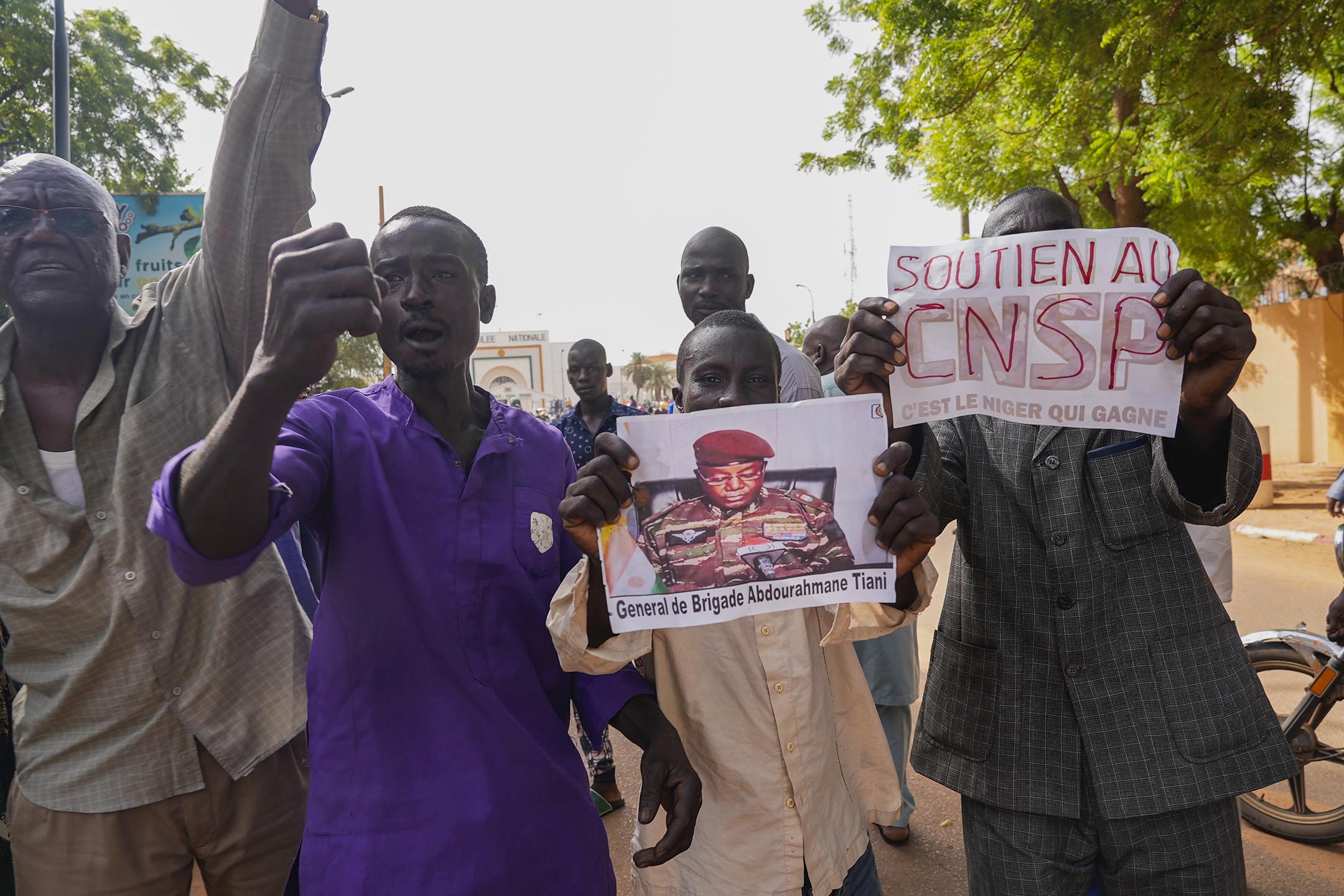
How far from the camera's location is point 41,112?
44.6ft

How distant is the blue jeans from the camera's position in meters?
1.88

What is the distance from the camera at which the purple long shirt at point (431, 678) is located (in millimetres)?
1597

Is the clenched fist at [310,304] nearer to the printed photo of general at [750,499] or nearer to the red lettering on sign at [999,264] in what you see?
the printed photo of general at [750,499]

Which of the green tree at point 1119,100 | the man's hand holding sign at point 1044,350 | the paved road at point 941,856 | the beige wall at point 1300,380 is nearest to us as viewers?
the man's hand holding sign at point 1044,350

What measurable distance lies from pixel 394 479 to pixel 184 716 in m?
0.87

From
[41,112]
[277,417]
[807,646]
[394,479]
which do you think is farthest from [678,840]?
[41,112]

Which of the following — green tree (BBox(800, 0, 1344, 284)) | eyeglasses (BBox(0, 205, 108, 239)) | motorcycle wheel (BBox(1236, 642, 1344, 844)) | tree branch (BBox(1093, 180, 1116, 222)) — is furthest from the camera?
tree branch (BBox(1093, 180, 1116, 222))

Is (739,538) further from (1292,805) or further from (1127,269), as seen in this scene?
(1292,805)

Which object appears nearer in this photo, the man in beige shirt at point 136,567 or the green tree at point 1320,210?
the man in beige shirt at point 136,567

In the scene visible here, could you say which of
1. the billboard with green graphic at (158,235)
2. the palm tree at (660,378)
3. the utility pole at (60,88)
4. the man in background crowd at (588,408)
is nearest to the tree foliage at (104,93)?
the billboard with green graphic at (158,235)

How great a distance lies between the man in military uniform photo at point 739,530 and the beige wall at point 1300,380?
1667 centimetres

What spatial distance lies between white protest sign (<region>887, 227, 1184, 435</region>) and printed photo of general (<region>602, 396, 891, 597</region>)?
227 millimetres

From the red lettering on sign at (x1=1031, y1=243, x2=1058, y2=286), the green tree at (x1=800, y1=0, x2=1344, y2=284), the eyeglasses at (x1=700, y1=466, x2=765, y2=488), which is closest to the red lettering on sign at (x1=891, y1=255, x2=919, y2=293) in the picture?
the red lettering on sign at (x1=1031, y1=243, x2=1058, y2=286)

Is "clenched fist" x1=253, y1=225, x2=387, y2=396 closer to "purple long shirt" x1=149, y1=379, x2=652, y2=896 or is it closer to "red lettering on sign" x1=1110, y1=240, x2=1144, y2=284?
"purple long shirt" x1=149, y1=379, x2=652, y2=896
